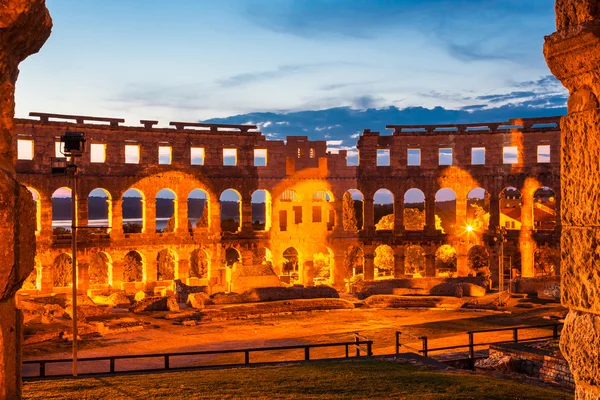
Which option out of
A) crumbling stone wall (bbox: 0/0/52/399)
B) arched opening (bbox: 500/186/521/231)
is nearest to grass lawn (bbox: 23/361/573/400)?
crumbling stone wall (bbox: 0/0/52/399)

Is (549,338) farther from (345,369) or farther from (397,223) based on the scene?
(397,223)

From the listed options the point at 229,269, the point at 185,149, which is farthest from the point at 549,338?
the point at 185,149

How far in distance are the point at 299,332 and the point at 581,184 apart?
21.7m

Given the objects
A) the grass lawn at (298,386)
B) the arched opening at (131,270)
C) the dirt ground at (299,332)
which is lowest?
the dirt ground at (299,332)

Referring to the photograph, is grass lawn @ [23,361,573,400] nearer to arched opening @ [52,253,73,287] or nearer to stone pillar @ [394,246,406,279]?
stone pillar @ [394,246,406,279]

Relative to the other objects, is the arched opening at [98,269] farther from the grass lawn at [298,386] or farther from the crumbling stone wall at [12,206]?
the crumbling stone wall at [12,206]

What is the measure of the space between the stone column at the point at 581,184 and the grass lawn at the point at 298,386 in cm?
553

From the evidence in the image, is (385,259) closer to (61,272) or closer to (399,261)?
(399,261)

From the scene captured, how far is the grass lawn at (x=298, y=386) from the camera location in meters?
9.90

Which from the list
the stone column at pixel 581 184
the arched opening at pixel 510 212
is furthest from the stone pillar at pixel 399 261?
the stone column at pixel 581 184

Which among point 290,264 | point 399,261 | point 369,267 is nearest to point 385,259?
point 399,261

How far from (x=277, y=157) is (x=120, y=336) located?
63.2 feet

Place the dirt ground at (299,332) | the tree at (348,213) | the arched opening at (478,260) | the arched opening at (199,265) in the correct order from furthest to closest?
the tree at (348,213) < the arched opening at (199,265) < the arched opening at (478,260) < the dirt ground at (299,332)

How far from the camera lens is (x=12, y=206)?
13.4ft
